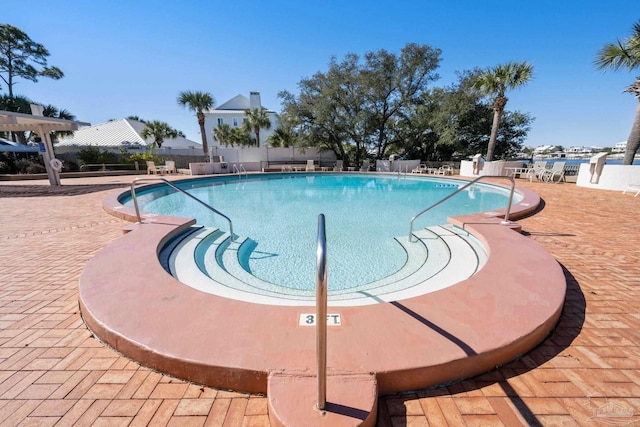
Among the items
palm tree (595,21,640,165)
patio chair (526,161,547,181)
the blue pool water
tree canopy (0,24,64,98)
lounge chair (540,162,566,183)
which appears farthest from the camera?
tree canopy (0,24,64,98)

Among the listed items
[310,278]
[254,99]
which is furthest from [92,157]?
[254,99]

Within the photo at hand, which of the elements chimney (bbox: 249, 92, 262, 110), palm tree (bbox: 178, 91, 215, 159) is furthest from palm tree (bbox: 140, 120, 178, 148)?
chimney (bbox: 249, 92, 262, 110)

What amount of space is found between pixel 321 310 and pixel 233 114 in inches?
1586

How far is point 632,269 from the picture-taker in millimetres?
3291

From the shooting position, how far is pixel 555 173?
486 inches

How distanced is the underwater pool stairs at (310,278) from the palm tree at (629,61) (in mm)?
12007

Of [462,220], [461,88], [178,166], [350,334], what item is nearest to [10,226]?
[350,334]

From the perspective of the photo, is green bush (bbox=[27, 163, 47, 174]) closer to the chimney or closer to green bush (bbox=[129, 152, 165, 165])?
green bush (bbox=[129, 152, 165, 165])

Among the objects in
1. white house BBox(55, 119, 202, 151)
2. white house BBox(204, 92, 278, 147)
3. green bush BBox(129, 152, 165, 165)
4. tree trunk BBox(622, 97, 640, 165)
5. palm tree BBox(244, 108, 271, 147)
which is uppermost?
white house BBox(204, 92, 278, 147)

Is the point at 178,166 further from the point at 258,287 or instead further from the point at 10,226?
the point at 258,287

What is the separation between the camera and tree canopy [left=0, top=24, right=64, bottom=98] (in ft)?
69.4

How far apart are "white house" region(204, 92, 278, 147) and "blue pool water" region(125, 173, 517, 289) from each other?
84.0ft

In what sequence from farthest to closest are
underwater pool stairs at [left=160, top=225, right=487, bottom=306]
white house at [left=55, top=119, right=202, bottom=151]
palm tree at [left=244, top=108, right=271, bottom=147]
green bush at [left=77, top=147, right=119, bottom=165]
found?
palm tree at [left=244, top=108, right=271, bottom=147]
white house at [left=55, top=119, right=202, bottom=151]
green bush at [left=77, top=147, right=119, bottom=165]
underwater pool stairs at [left=160, top=225, right=487, bottom=306]

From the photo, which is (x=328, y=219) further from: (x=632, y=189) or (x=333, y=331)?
(x=632, y=189)
